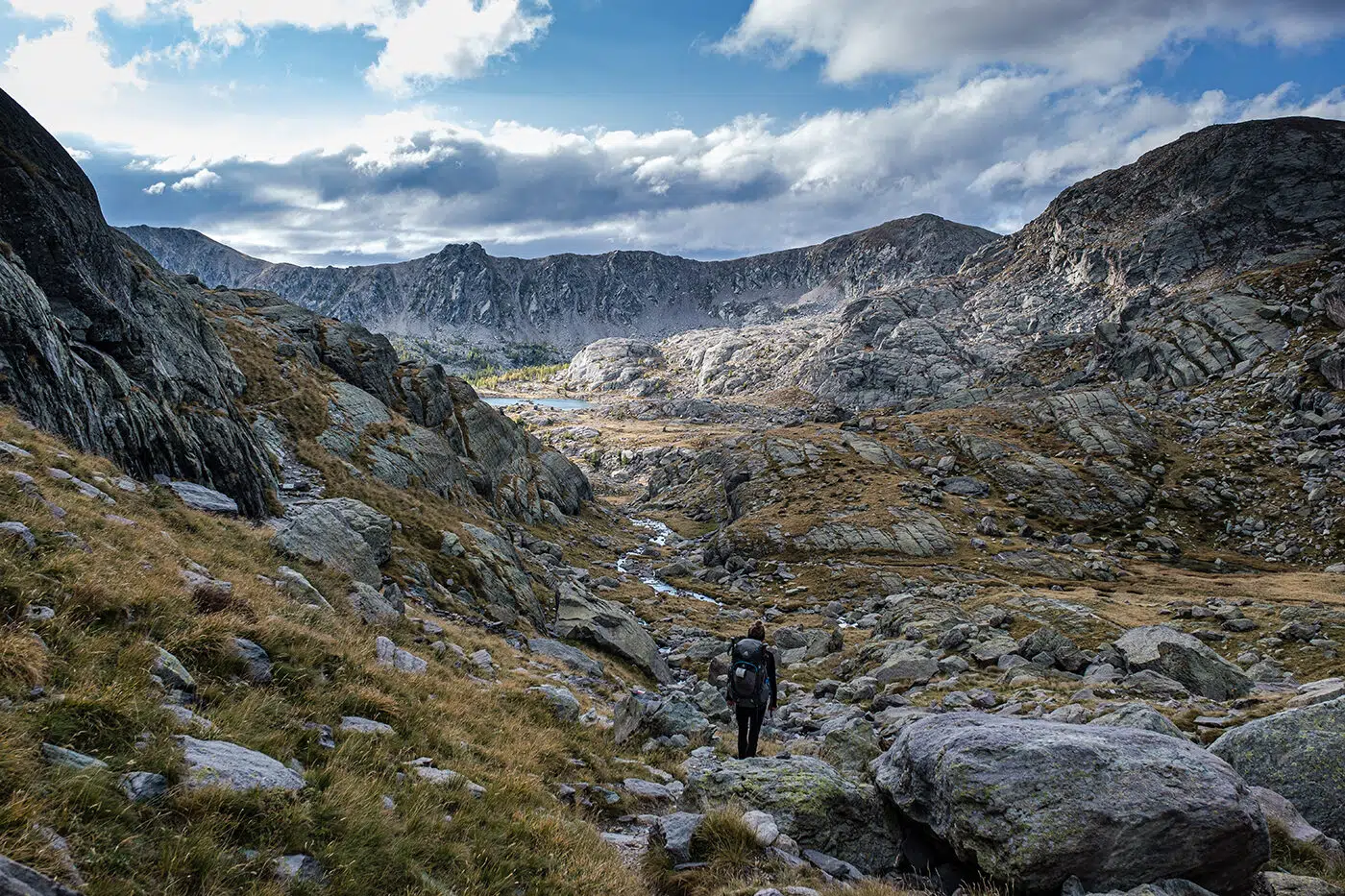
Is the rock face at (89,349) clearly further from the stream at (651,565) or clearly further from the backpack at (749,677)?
the stream at (651,565)

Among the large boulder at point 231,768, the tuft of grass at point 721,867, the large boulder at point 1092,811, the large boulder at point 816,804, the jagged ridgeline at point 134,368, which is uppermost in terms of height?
the jagged ridgeline at point 134,368

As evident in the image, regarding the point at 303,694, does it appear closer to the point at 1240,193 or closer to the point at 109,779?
the point at 109,779

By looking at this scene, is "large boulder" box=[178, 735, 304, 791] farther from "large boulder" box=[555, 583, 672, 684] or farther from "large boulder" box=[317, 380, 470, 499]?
"large boulder" box=[317, 380, 470, 499]

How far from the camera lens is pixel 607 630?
34000 mm

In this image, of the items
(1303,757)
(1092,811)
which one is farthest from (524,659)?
(1303,757)


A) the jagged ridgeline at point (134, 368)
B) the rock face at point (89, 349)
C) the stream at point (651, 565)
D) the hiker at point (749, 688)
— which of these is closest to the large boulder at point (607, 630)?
the jagged ridgeline at point (134, 368)

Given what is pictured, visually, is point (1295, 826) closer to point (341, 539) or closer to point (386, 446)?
point (341, 539)

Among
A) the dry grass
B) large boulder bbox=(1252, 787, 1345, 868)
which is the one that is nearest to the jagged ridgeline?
the dry grass

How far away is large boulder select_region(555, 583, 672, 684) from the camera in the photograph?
32.8 meters

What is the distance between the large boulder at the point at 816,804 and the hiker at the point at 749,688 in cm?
378

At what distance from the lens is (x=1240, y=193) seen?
19100cm

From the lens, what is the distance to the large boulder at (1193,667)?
2394 centimetres

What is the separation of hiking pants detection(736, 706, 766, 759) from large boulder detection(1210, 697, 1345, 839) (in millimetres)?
9553

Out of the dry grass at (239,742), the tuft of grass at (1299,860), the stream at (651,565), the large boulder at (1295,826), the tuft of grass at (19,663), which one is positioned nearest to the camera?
the dry grass at (239,742)
